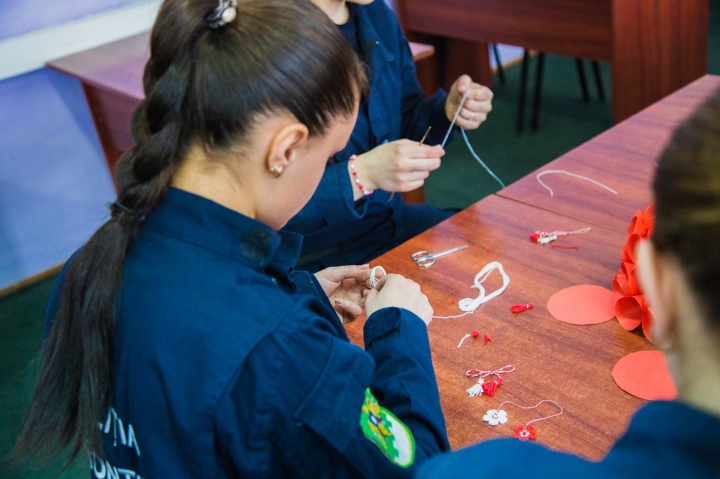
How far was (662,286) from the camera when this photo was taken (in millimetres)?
495

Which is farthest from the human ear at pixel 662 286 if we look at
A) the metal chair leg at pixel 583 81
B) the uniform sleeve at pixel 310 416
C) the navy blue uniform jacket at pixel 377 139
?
the metal chair leg at pixel 583 81

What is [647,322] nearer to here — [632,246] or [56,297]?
[632,246]

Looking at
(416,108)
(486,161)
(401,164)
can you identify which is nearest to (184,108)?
(401,164)

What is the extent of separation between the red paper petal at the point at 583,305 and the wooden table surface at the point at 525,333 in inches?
0.5

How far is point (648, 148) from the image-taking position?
1.58 m

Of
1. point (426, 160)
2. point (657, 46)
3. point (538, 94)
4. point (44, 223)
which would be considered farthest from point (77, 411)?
point (538, 94)

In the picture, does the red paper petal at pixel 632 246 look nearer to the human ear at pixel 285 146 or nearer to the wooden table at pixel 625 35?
the human ear at pixel 285 146

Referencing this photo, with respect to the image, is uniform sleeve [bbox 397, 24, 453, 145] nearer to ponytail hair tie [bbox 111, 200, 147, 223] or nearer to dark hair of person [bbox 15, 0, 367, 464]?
dark hair of person [bbox 15, 0, 367, 464]

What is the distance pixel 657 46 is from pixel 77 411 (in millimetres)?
2606

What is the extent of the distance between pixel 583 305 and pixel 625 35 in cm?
200

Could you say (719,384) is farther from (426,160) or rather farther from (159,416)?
(426,160)

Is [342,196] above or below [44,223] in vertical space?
above

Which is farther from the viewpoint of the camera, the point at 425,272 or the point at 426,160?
the point at 426,160

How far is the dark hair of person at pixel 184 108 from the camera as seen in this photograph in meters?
0.77
